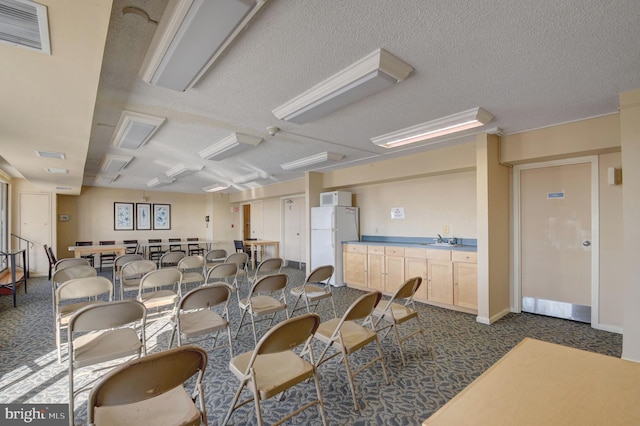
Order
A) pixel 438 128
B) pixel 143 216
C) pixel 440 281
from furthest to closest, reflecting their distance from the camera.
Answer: pixel 143 216
pixel 440 281
pixel 438 128

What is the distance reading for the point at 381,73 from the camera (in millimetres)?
2203

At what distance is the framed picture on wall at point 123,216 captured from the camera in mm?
9523

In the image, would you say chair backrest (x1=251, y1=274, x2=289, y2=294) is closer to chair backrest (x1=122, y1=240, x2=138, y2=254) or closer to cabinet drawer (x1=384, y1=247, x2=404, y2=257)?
cabinet drawer (x1=384, y1=247, x2=404, y2=257)

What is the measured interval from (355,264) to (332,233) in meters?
0.83

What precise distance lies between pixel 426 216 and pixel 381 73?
12.7ft

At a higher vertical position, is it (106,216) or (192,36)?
(192,36)

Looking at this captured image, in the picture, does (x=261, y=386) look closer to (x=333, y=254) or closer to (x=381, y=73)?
(x=381, y=73)

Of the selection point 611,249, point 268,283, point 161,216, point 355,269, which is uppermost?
point 161,216

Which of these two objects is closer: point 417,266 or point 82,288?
point 82,288

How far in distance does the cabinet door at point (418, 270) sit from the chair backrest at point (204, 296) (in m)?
3.33

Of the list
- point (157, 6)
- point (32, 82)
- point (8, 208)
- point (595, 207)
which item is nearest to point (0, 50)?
point (32, 82)

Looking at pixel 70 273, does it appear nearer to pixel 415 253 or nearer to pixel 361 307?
pixel 361 307

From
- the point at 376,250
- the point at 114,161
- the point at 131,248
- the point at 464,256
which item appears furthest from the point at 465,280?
the point at 131,248

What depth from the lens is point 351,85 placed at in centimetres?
239
